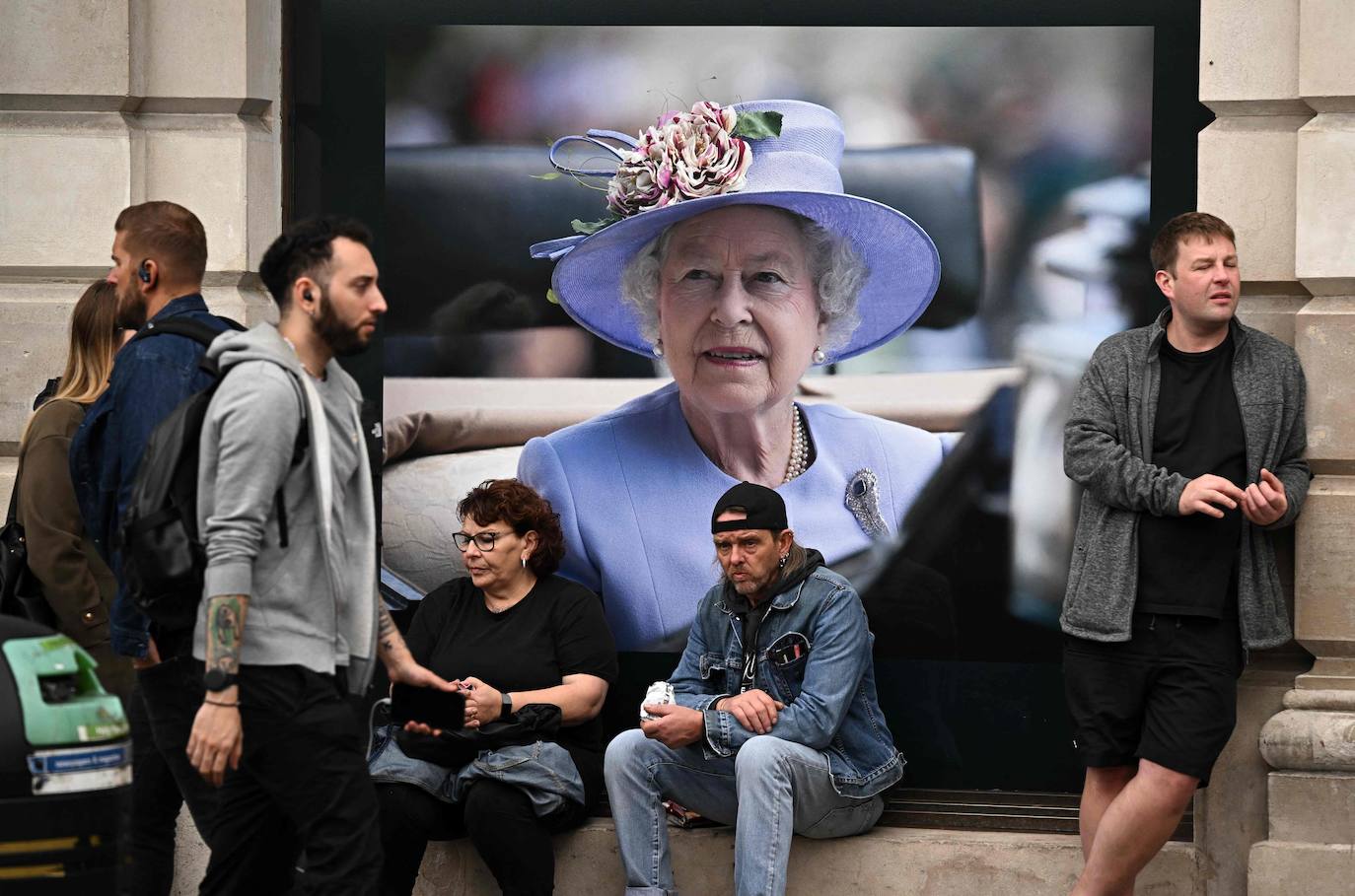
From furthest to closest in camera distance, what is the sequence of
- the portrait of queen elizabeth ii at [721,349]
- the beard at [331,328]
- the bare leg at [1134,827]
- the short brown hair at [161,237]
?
the portrait of queen elizabeth ii at [721,349]
the bare leg at [1134,827]
the short brown hair at [161,237]
the beard at [331,328]

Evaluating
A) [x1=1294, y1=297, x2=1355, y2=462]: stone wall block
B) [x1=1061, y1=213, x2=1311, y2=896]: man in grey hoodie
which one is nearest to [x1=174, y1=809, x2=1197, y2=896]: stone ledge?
[x1=1061, y1=213, x2=1311, y2=896]: man in grey hoodie

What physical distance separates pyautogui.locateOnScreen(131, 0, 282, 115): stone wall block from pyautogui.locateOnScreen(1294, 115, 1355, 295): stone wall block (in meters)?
3.44

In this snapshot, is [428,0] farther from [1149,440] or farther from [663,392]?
[1149,440]

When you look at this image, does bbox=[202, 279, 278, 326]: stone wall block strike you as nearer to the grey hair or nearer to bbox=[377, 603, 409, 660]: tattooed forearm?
the grey hair

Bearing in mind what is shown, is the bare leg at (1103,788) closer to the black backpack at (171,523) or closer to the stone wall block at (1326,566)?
the stone wall block at (1326,566)

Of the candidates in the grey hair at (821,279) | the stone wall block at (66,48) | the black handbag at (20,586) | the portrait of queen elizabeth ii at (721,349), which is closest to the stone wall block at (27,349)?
the stone wall block at (66,48)

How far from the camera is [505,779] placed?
5605 mm

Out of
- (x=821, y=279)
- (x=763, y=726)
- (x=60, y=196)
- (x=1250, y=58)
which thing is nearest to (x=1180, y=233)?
(x=1250, y=58)

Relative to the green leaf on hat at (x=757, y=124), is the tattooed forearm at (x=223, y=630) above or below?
below

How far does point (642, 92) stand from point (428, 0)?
32.7 inches

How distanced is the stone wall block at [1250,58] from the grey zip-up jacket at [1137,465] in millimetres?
828

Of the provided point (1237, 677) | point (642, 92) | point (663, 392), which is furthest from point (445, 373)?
point (1237, 677)

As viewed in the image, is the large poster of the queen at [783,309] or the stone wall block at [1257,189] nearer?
the stone wall block at [1257,189]

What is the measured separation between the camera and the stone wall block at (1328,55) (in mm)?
5660
